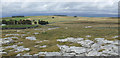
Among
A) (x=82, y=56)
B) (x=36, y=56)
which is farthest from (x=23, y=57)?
(x=82, y=56)

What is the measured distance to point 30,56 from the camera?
11.5 m

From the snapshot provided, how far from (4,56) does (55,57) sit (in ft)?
21.1

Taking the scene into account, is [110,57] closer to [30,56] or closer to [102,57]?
[102,57]

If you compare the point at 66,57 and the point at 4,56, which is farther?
the point at 4,56

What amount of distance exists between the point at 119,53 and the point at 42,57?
926 centimetres

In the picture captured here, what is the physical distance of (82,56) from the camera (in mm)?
11281

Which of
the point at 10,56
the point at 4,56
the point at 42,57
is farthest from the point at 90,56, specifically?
the point at 4,56

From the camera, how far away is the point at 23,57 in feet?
37.2

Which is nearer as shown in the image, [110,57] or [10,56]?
[110,57]

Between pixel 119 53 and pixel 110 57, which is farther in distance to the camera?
pixel 119 53

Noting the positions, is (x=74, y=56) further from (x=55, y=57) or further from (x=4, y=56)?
(x=4, y=56)

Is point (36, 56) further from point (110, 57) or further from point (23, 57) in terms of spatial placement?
point (110, 57)

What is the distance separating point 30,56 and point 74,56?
5.26 meters

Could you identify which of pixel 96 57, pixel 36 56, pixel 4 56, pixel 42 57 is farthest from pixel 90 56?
pixel 4 56
